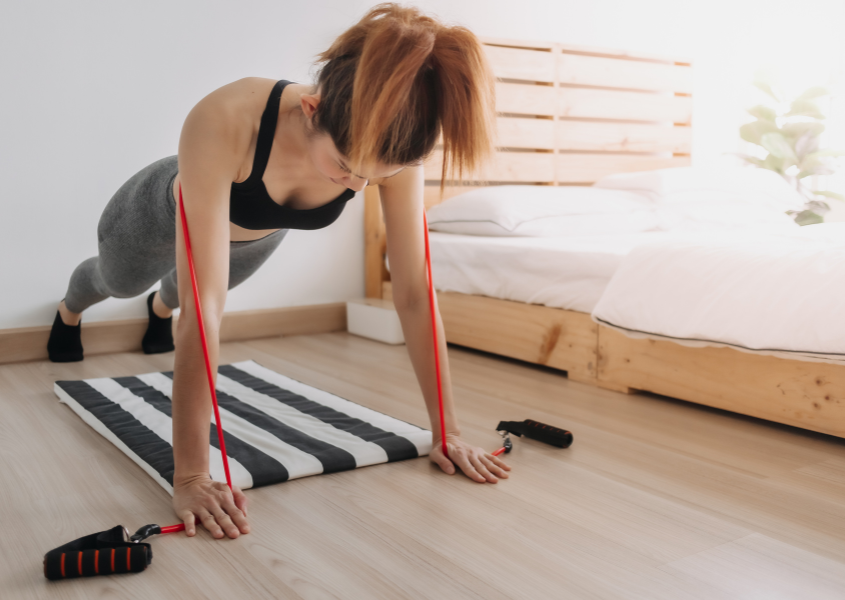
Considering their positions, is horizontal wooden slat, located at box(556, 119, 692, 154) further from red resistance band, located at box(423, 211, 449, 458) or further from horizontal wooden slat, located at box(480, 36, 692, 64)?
red resistance band, located at box(423, 211, 449, 458)

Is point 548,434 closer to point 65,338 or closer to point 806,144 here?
point 65,338

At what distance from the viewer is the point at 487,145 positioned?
3.19 ft

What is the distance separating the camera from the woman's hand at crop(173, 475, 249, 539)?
1.14m

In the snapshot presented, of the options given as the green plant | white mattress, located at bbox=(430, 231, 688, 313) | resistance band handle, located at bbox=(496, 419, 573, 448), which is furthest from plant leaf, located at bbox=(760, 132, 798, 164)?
resistance band handle, located at bbox=(496, 419, 573, 448)

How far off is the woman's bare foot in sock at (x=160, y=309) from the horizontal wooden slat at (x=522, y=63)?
1.70m

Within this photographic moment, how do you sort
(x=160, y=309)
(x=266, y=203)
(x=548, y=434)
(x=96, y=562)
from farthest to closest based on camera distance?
(x=160, y=309), (x=548, y=434), (x=266, y=203), (x=96, y=562)

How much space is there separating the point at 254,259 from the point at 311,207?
50 cm

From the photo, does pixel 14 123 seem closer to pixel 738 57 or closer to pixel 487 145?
pixel 487 145

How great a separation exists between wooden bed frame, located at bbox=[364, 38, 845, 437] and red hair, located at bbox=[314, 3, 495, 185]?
9 cm

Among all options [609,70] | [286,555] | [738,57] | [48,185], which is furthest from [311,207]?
[738,57]

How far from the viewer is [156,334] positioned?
2.55 meters

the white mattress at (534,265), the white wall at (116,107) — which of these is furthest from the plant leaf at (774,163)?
the white wall at (116,107)

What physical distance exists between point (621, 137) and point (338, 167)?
2.86m

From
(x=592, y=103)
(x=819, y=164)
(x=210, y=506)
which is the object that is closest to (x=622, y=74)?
(x=592, y=103)
